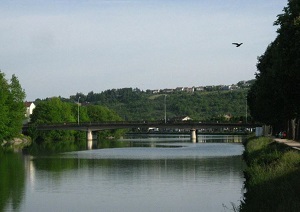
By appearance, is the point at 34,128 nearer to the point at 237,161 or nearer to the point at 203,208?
the point at 237,161

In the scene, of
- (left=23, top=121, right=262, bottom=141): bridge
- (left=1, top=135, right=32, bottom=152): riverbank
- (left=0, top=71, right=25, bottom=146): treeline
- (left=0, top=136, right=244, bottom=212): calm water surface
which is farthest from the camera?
(left=23, top=121, right=262, bottom=141): bridge

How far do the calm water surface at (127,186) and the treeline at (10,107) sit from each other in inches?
1600

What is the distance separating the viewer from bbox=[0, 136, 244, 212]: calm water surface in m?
38.3

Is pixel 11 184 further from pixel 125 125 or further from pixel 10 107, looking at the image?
pixel 125 125

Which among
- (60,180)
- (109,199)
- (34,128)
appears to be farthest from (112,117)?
(109,199)

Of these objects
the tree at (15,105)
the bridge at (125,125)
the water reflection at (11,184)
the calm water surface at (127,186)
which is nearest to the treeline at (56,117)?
the bridge at (125,125)

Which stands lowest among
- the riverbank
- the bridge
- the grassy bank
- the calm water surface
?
the calm water surface

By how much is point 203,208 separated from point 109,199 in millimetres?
6561

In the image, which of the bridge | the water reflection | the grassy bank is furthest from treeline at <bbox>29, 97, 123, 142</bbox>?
the grassy bank

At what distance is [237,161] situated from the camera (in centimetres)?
7088

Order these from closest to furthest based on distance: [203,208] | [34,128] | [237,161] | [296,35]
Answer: [296,35] → [203,208] → [237,161] → [34,128]

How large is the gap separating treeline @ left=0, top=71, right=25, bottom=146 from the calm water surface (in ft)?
133

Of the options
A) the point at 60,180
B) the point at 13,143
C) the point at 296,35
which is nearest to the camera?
the point at 296,35

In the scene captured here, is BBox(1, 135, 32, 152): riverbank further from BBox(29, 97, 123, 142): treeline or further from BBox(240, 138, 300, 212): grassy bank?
BBox(240, 138, 300, 212): grassy bank
